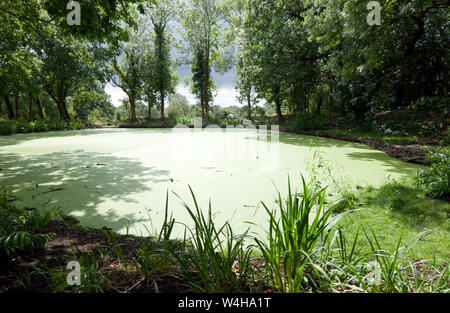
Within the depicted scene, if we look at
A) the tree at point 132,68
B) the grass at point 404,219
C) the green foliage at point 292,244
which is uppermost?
the tree at point 132,68

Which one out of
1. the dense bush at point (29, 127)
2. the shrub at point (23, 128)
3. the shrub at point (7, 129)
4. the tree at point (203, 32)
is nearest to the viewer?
the shrub at point (7, 129)

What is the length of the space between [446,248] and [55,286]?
2.23 meters

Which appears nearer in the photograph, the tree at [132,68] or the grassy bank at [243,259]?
the grassy bank at [243,259]

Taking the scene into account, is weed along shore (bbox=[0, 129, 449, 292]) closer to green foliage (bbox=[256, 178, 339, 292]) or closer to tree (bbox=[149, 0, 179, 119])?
green foliage (bbox=[256, 178, 339, 292])

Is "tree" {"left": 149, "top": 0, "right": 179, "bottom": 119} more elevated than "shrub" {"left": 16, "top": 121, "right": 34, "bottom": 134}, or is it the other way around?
"tree" {"left": 149, "top": 0, "right": 179, "bottom": 119}

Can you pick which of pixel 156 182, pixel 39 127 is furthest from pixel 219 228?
pixel 39 127

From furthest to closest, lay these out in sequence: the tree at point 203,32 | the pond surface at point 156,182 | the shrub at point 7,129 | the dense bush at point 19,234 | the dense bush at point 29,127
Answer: the tree at point 203,32 → the dense bush at point 29,127 → the shrub at point 7,129 → the pond surface at point 156,182 → the dense bush at point 19,234

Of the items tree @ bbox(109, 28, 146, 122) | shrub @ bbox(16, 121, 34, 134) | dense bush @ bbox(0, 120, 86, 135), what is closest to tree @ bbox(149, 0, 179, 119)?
tree @ bbox(109, 28, 146, 122)

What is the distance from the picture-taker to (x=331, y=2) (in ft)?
17.8

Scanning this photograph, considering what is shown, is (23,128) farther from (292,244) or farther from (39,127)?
(292,244)

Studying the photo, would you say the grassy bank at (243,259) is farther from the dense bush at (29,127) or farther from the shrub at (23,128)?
the shrub at (23,128)

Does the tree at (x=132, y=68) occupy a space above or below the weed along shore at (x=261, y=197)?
above

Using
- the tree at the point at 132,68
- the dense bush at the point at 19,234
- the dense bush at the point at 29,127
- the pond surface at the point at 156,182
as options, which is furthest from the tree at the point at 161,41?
the dense bush at the point at 19,234
